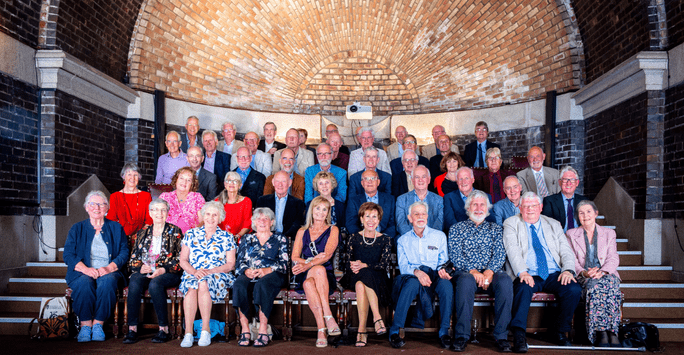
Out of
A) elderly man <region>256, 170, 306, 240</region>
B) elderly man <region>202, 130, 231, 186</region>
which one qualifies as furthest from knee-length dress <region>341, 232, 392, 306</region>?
elderly man <region>202, 130, 231, 186</region>

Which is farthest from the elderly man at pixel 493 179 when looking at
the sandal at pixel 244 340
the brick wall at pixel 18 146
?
the brick wall at pixel 18 146

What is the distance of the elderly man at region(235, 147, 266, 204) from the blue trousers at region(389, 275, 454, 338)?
204 cm

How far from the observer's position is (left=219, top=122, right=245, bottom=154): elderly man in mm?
6703

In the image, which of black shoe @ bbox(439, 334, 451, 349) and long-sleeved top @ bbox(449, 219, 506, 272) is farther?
long-sleeved top @ bbox(449, 219, 506, 272)

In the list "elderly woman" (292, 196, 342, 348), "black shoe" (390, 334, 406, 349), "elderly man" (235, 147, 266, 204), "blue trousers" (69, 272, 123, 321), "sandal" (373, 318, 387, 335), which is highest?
"elderly man" (235, 147, 266, 204)

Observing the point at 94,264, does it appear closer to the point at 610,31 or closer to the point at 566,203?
the point at 566,203

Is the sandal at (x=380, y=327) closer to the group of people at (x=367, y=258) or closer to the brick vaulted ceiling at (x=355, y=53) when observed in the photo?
the group of people at (x=367, y=258)

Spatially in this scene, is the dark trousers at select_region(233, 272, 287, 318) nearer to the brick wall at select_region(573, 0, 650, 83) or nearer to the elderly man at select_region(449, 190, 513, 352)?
the elderly man at select_region(449, 190, 513, 352)

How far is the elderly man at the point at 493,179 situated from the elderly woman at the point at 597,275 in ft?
3.82

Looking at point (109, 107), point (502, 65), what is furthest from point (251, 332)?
point (502, 65)

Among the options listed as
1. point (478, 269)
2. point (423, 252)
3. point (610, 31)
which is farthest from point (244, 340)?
point (610, 31)

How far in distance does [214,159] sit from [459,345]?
364 centimetres

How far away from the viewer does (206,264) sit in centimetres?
424

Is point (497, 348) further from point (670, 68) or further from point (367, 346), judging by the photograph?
point (670, 68)
